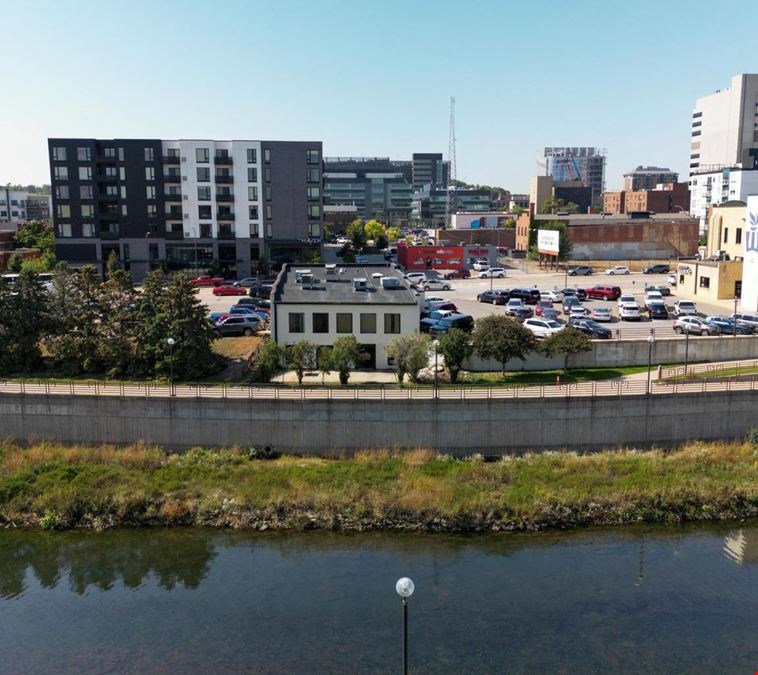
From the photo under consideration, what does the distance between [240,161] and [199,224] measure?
706 cm

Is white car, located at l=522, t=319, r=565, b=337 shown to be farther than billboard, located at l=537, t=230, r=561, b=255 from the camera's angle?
No

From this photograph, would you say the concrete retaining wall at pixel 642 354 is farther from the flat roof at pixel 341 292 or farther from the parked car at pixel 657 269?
the parked car at pixel 657 269

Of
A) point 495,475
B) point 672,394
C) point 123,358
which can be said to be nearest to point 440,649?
point 495,475

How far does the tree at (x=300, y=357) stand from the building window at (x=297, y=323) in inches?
117

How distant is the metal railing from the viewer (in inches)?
1261

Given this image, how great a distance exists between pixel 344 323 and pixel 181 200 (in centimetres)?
4071

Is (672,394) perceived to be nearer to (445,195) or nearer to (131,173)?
(131,173)

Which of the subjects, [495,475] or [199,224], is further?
[199,224]

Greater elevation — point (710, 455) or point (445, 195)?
point (445, 195)

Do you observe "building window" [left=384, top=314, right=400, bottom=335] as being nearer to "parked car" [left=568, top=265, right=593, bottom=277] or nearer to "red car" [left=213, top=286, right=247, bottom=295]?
"red car" [left=213, top=286, right=247, bottom=295]

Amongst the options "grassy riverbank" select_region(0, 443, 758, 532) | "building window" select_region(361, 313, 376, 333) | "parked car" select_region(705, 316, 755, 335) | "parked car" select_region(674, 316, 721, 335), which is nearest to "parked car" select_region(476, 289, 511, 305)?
"parked car" select_region(674, 316, 721, 335)

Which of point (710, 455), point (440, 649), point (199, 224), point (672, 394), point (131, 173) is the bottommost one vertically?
point (440, 649)

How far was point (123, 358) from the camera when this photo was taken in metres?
37.0

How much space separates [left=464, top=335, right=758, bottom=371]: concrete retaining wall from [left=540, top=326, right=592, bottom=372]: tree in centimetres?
126
